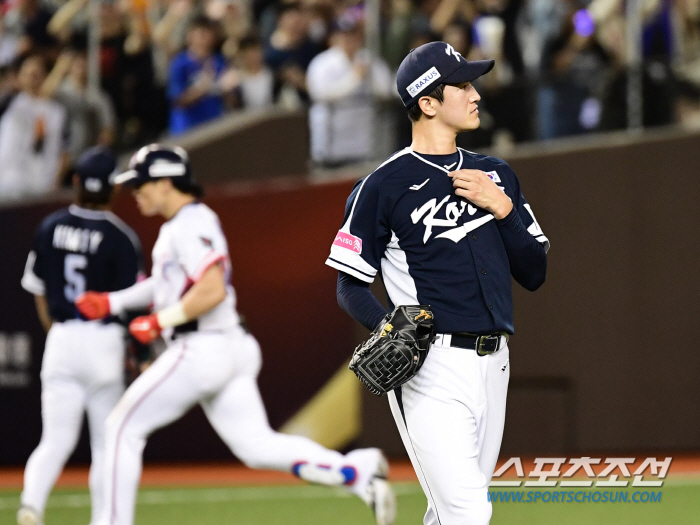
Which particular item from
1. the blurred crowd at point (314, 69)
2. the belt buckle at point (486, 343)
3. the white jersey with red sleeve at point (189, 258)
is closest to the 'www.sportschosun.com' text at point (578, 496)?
the white jersey with red sleeve at point (189, 258)

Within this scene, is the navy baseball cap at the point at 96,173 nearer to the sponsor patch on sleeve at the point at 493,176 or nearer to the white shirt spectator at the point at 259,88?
the sponsor patch on sleeve at the point at 493,176

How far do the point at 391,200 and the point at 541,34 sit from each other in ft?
21.0

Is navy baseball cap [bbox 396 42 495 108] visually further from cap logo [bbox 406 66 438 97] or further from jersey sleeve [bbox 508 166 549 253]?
jersey sleeve [bbox 508 166 549 253]

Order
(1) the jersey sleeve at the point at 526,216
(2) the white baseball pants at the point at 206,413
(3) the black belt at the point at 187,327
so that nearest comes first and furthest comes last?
(1) the jersey sleeve at the point at 526,216
(2) the white baseball pants at the point at 206,413
(3) the black belt at the point at 187,327

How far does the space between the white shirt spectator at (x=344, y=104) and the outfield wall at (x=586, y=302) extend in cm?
47

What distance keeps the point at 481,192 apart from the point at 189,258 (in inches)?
92.2

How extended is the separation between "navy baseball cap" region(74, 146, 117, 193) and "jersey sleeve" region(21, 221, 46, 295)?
0.42m

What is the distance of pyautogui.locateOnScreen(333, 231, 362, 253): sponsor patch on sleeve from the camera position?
169 inches

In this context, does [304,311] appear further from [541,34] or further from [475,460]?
[475,460]

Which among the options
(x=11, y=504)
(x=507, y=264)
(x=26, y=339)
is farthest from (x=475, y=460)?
(x=26, y=339)

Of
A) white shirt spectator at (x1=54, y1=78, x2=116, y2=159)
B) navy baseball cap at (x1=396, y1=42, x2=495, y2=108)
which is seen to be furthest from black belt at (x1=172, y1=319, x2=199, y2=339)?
white shirt spectator at (x1=54, y1=78, x2=116, y2=159)

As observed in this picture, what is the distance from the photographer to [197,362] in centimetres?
618

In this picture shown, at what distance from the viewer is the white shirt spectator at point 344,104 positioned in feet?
34.6

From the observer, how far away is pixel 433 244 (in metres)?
4.28
